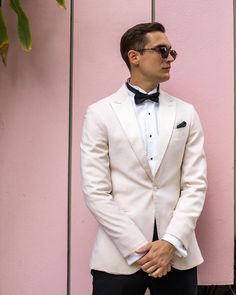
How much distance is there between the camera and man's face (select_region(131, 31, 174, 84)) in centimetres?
183

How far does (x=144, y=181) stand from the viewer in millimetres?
1764

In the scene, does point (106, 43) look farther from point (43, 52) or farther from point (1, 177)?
point (1, 177)

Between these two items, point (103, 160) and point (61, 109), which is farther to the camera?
point (61, 109)

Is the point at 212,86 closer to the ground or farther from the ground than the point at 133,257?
farther from the ground

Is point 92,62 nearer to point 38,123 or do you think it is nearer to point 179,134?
point 38,123

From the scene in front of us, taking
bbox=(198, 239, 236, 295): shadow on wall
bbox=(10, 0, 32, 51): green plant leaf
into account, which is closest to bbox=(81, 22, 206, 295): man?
bbox=(10, 0, 32, 51): green plant leaf

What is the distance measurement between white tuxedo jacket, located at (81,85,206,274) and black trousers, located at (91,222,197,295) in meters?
0.03

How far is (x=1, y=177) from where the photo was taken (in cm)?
223

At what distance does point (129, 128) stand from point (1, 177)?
0.79m

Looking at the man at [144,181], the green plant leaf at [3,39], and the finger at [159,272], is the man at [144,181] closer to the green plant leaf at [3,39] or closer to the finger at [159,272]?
the finger at [159,272]

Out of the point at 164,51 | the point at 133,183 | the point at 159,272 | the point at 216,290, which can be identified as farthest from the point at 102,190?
the point at 216,290

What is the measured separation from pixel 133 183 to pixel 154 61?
0.50 meters

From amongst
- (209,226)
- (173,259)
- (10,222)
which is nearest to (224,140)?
(209,226)

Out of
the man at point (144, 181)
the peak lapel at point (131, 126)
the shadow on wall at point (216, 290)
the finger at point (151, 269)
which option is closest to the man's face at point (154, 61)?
the man at point (144, 181)
